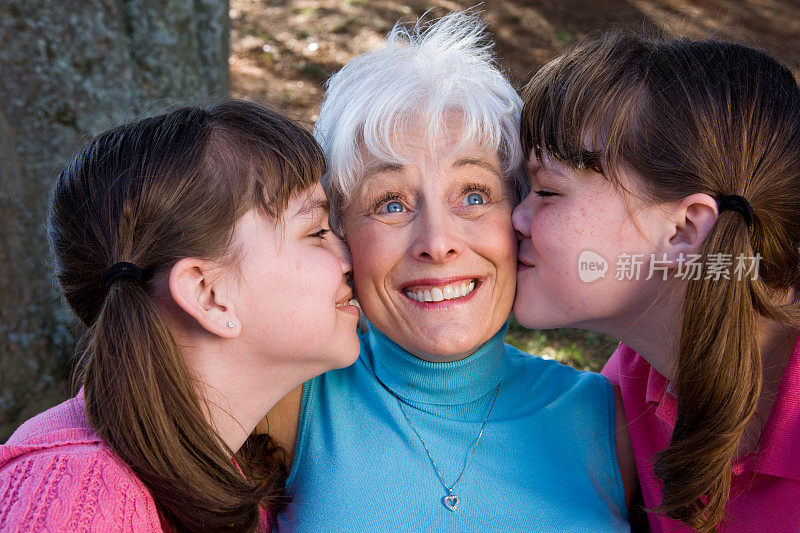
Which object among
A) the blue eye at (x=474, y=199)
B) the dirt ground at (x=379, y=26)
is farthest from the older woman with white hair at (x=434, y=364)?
the dirt ground at (x=379, y=26)

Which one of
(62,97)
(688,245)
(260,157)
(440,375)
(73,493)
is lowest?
(440,375)

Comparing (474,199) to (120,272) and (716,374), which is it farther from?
(120,272)

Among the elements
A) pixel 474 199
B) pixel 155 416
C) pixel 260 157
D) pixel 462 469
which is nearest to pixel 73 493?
pixel 155 416

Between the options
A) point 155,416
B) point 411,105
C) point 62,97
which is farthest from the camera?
point 62,97

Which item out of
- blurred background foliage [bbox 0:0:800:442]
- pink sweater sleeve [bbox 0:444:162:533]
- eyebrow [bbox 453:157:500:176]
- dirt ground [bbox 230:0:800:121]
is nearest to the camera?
pink sweater sleeve [bbox 0:444:162:533]

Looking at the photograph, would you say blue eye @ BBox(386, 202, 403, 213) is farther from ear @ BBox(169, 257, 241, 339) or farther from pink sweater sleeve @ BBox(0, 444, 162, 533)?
pink sweater sleeve @ BBox(0, 444, 162, 533)

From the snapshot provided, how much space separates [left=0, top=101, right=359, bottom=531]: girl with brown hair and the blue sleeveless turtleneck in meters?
0.21

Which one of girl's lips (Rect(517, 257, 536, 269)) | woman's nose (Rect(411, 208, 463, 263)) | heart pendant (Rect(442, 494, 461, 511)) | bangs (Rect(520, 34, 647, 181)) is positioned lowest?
heart pendant (Rect(442, 494, 461, 511))

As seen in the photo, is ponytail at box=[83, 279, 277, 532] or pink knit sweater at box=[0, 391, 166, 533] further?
ponytail at box=[83, 279, 277, 532]

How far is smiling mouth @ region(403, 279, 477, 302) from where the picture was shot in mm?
2283

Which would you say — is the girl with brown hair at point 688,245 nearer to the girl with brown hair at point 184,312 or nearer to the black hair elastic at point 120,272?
the girl with brown hair at point 184,312

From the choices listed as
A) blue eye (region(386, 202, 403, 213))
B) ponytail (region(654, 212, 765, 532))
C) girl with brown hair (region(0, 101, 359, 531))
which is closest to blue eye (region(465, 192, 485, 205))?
blue eye (region(386, 202, 403, 213))

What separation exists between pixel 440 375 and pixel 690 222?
3.07 ft

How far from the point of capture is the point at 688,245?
2.10m
